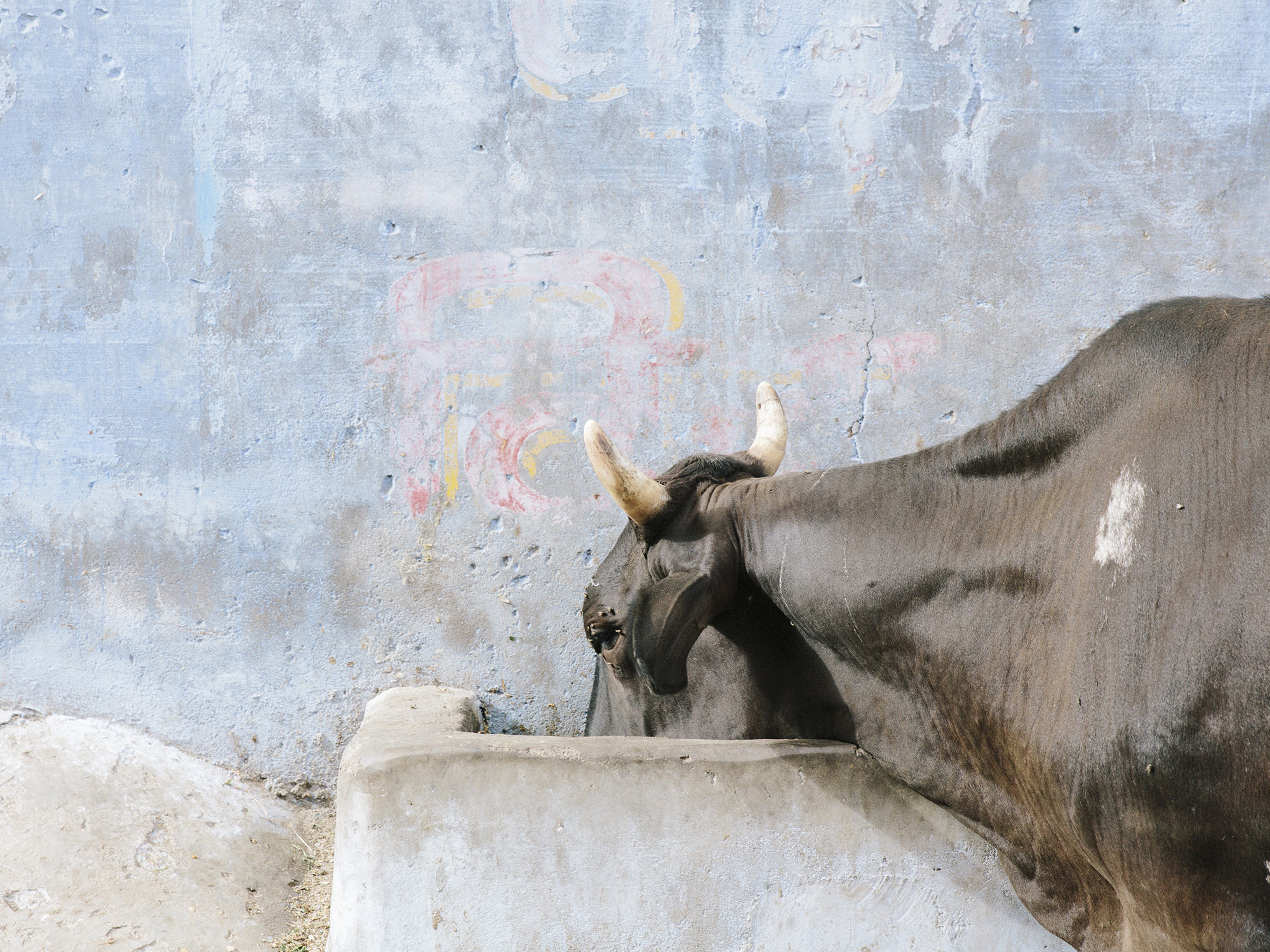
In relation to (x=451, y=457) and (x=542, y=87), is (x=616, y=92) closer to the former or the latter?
(x=542, y=87)

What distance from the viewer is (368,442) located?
154 inches

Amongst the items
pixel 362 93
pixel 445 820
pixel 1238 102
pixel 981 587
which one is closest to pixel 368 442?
pixel 362 93

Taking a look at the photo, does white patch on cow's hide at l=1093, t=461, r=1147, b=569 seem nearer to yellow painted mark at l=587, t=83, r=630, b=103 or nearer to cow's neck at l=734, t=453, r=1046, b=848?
cow's neck at l=734, t=453, r=1046, b=848

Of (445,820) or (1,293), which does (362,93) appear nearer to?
(1,293)

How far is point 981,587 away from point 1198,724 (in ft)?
1.93

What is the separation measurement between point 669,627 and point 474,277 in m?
1.93

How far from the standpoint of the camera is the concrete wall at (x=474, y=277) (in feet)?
12.5

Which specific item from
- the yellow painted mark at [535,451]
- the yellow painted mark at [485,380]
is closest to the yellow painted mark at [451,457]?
the yellow painted mark at [485,380]

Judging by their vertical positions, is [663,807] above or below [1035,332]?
below

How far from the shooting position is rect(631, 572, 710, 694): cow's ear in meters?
2.54

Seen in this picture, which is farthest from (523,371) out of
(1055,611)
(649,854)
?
(1055,611)

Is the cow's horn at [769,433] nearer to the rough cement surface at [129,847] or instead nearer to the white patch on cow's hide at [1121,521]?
the white patch on cow's hide at [1121,521]

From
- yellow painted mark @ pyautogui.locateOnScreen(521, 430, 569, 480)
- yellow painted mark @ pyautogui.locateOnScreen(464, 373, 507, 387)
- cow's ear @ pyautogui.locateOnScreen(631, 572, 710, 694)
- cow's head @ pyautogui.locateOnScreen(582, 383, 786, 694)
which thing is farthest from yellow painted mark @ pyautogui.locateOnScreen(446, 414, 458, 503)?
cow's ear @ pyautogui.locateOnScreen(631, 572, 710, 694)

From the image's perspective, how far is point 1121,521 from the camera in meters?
2.09
